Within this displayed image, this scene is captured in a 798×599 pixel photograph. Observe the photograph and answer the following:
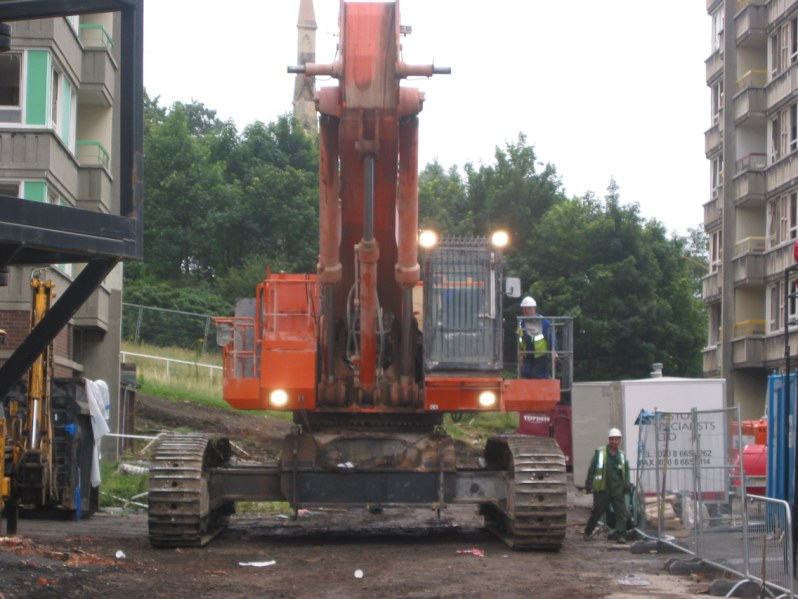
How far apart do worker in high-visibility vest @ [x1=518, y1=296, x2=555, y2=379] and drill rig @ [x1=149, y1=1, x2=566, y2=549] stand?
0.79ft

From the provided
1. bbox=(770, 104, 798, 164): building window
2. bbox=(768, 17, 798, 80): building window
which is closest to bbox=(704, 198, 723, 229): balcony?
bbox=(770, 104, 798, 164): building window

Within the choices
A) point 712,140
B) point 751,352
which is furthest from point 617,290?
point 751,352

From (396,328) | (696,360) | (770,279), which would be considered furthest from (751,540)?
(696,360)

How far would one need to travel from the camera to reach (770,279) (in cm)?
4497

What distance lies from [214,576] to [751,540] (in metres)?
4.96

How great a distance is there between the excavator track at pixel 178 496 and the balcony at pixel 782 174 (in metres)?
31.8

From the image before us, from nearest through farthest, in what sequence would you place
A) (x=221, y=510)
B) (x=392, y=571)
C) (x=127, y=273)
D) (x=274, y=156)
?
(x=392, y=571) → (x=221, y=510) → (x=127, y=273) → (x=274, y=156)

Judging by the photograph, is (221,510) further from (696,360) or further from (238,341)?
(696,360)

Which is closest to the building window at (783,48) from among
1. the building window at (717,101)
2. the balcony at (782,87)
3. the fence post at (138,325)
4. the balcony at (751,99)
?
the balcony at (782,87)

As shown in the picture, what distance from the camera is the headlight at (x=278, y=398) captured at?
15.7m

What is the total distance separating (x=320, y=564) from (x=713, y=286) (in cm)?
3866

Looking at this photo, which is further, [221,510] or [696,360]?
[696,360]

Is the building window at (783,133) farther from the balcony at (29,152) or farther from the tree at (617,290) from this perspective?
the balcony at (29,152)

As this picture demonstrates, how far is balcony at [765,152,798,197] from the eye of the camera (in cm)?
4356
